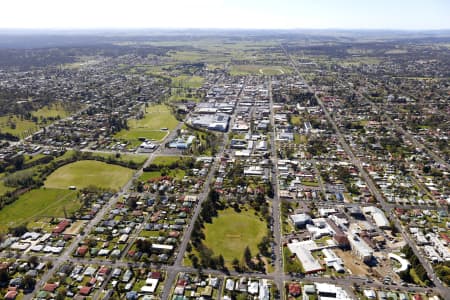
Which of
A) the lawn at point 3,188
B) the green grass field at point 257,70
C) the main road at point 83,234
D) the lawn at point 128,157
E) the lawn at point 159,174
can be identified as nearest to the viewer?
the main road at point 83,234

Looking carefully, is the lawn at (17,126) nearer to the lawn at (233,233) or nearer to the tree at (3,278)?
the tree at (3,278)

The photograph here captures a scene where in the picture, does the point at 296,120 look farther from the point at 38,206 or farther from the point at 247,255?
the point at 38,206

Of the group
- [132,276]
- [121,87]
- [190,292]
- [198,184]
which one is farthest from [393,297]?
[121,87]

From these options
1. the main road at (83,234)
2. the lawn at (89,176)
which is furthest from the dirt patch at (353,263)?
the lawn at (89,176)

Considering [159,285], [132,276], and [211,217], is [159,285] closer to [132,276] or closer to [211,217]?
[132,276]

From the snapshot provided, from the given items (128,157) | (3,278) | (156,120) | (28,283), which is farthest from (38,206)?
(156,120)
